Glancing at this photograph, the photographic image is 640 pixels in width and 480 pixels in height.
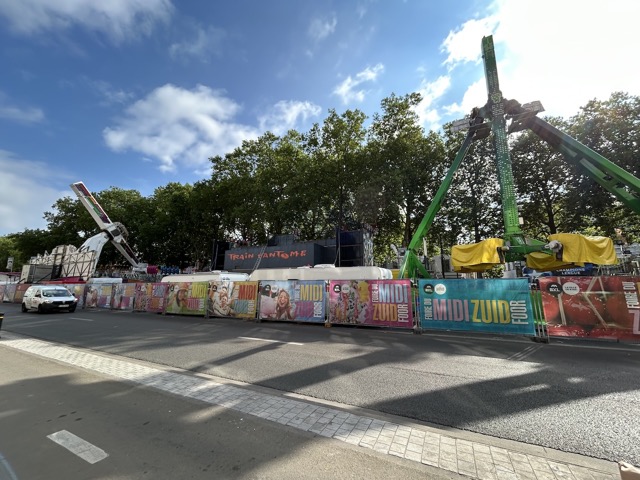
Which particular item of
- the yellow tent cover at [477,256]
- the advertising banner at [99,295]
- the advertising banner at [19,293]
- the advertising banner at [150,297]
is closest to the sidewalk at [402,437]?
the yellow tent cover at [477,256]

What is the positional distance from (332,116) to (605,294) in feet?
90.0

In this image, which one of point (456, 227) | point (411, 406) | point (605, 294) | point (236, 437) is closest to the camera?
point (236, 437)

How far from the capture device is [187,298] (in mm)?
16734

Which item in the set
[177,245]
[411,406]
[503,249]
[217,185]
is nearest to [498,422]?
[411,406]

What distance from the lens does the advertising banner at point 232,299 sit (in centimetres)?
1463

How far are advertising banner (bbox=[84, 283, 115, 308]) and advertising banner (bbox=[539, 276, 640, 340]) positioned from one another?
83.0 ft

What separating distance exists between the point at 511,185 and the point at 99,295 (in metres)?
29.0

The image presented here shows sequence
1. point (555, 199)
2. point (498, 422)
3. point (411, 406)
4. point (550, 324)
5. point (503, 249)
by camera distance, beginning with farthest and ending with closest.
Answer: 1. point (555, 199)
2. point (503, 249)
3. point (550, 324)
4. point (411, 406)
5. point (498, 422)

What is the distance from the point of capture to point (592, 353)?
286 inches

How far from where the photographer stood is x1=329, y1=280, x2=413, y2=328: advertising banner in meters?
11.1

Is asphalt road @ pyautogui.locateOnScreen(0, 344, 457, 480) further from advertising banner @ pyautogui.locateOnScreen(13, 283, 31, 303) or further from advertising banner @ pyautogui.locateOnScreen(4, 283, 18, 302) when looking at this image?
advertising banner @ pyautogui.locateOnScreen(4, 283, 18, 302)

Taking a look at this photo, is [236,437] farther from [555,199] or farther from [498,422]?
[555,199]

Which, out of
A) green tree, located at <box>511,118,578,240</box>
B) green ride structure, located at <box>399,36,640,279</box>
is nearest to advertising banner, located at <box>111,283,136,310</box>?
green ride structure, located at <box>399,36,640,279</box>

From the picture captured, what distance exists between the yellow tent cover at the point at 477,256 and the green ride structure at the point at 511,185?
0.04 meters
